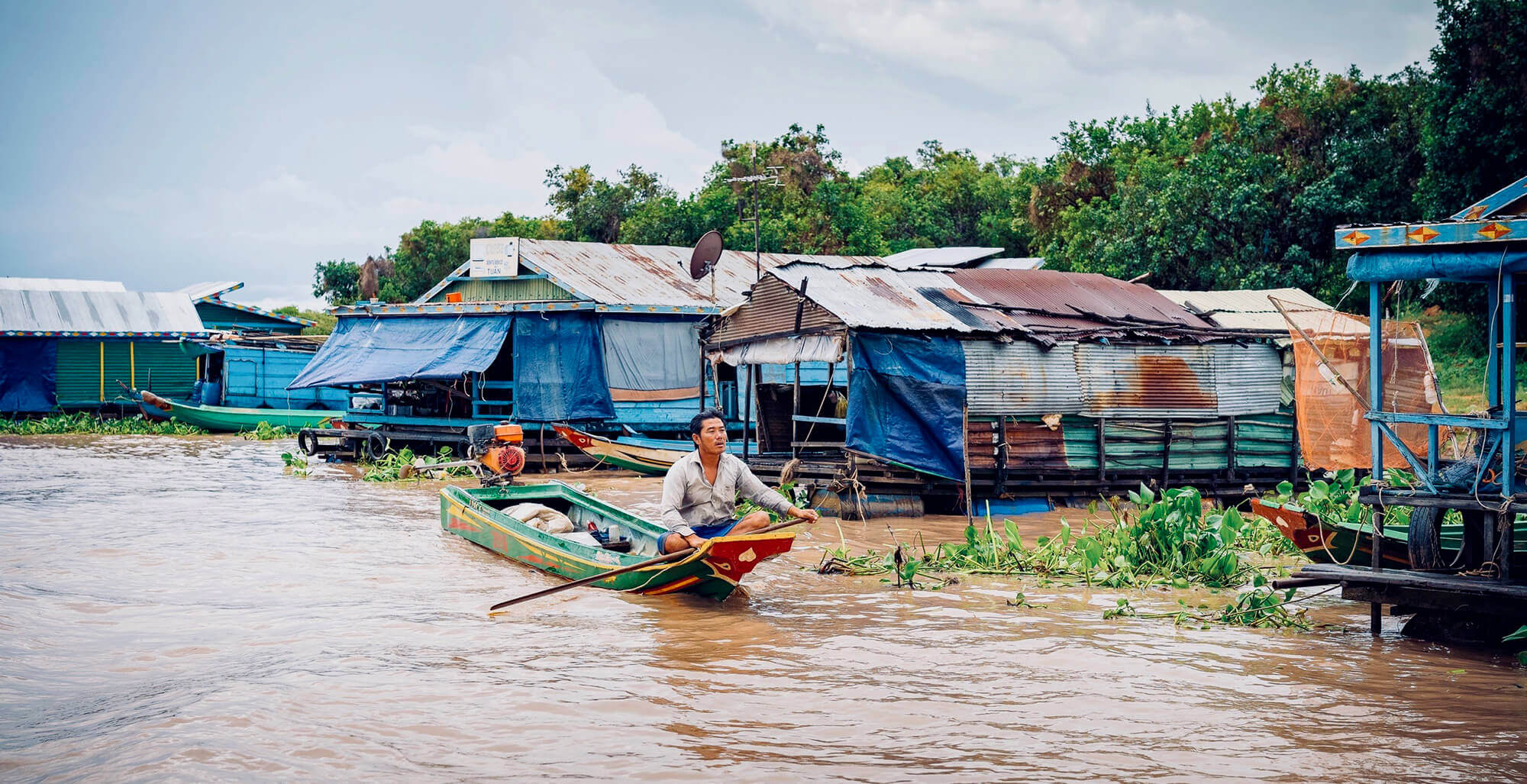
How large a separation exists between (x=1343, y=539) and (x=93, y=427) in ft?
87.0

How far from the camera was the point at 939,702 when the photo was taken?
6.36m

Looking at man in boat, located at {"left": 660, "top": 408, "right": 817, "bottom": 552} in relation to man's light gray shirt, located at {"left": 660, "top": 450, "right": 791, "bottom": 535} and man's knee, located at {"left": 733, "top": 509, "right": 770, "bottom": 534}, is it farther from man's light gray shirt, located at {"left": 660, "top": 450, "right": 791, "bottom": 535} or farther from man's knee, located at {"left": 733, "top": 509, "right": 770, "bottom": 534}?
man's knee, located at {"left": 733, "top": 509, "right": 770, "bottom": 534}

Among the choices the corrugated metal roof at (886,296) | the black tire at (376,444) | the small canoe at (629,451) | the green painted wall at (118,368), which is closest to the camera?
the corrugated metal roof at (886,296)

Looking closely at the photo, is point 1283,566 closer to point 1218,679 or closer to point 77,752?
point 1218,679

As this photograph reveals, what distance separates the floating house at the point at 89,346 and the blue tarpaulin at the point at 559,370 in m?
11.7

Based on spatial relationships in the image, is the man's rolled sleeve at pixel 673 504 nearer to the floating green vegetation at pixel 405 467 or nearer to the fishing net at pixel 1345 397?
the fishing net at pixel 1345 397

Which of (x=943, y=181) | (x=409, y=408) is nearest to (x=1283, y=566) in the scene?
(x=409, y=408)

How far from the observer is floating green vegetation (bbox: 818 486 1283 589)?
372 inches

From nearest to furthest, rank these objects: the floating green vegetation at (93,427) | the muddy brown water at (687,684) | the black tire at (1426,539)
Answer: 1. the muddy brown water at (687,684)
2. the black tire at (1426,539)
3. the floating green vegetation at (93,427)

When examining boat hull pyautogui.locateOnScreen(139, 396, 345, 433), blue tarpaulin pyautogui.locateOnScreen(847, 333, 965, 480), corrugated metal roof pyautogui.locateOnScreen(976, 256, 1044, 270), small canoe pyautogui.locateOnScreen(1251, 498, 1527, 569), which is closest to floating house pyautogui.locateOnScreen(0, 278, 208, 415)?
boat hull pyautogui.locateOnScreen(139, 396, 345, 433)

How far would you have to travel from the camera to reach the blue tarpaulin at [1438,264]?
21.9 ft

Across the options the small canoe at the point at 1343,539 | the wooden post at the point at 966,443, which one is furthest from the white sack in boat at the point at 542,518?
the small canoe at the point at 1343,539

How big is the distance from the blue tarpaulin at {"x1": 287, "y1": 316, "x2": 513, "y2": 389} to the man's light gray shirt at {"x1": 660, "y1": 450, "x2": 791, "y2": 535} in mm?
10705

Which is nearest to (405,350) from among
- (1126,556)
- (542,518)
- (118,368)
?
(542,518)
